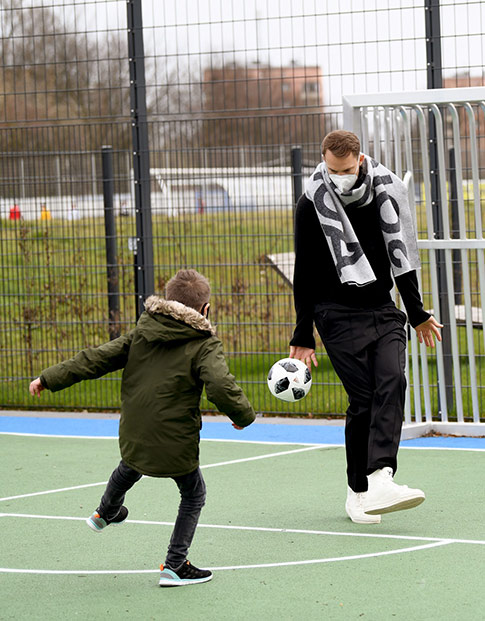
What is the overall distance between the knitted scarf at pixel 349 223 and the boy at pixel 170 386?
987 millimetres

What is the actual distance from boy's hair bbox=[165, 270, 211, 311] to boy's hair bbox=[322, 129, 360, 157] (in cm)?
118

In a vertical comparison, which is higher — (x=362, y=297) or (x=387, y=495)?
(x=362, y=297)

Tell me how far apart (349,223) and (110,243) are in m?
4.78

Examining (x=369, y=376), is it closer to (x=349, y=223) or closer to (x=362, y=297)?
(x=362, y=297)

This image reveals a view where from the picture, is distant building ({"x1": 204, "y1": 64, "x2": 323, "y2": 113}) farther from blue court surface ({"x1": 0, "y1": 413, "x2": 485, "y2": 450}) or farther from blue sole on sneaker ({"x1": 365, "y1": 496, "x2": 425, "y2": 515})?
blue sole on sneaker ({"x1": 365, "y1": 496, "x2": 425, "y2": 515})

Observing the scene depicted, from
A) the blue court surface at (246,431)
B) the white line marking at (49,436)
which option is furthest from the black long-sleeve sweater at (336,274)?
the white line marking at (49,436)

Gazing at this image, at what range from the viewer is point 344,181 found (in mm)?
6129

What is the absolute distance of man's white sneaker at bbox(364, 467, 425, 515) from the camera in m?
6.08

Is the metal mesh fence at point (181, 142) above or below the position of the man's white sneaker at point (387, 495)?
above

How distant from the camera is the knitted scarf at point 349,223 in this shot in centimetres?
609

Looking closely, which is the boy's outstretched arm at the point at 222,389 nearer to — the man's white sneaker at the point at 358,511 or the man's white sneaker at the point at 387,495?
the man's white sneaker at the point at 387,495

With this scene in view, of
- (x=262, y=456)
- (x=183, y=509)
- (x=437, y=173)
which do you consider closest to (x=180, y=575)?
(x=183, y=509)

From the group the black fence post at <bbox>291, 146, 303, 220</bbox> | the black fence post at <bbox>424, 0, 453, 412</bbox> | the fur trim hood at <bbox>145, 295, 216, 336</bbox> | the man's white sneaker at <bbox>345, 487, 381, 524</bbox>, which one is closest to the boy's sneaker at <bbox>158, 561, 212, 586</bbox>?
the fur trim hood at <bbox>145, 295, 216, 336</bbox>

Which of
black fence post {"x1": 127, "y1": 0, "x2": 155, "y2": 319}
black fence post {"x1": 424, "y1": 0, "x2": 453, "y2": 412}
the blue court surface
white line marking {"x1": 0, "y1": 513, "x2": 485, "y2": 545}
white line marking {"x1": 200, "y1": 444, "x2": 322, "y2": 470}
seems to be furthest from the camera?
black fence post {"x1": 127, "y1": 0, "x2": 155, "y2": 319}
